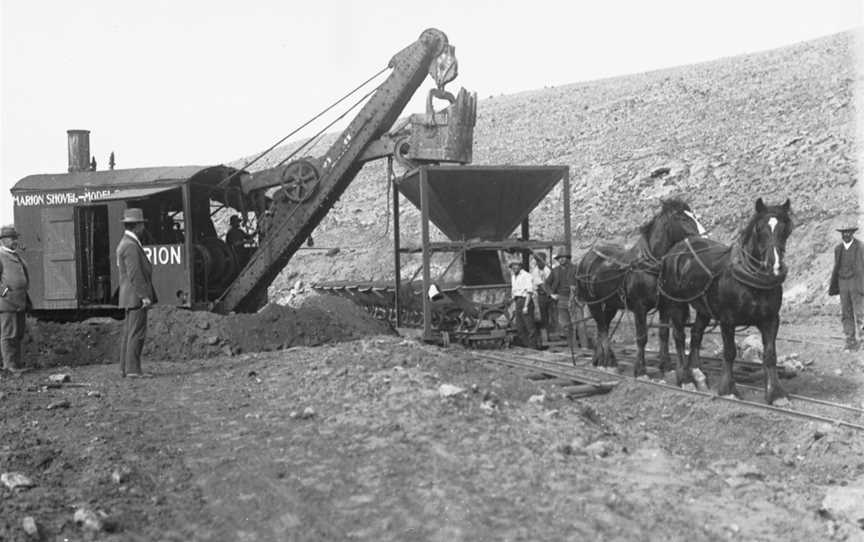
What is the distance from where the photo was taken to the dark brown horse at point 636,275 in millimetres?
10586

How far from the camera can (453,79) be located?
13.7m

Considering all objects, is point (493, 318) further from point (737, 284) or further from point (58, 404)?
point (58, 404)

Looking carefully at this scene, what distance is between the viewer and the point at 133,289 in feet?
32.2

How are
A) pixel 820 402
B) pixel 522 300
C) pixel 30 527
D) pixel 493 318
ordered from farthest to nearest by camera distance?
pixel 493 318, pixel 522 300, pixel 820 402, pixel 30 527

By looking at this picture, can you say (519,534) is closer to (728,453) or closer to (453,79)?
(728,453)

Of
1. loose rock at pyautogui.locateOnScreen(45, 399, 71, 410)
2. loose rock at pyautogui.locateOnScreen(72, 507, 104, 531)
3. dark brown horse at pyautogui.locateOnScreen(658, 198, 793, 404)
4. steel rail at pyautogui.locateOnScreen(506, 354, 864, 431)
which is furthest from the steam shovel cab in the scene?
loose rock at pyautogui.locateOnScreen(72, 507, 104, 531)

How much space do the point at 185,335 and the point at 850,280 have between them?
1010cm

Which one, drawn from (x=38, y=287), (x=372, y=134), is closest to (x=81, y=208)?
(x=38, y=287)

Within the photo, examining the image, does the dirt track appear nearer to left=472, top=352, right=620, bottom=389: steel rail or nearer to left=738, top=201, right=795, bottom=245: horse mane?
left=472, top=352, right=620, bottom=389: steel rail

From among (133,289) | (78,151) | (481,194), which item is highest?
(78,151)

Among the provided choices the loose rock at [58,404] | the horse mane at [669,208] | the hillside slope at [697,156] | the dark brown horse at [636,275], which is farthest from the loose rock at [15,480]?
the hillside slope at [697,156]

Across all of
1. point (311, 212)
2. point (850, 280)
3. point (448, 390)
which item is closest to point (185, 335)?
A: point (311, 212)

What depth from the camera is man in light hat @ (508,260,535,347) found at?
1336 cm

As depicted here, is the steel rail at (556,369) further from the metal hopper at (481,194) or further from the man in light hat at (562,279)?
the metal hopper at (481,194)
